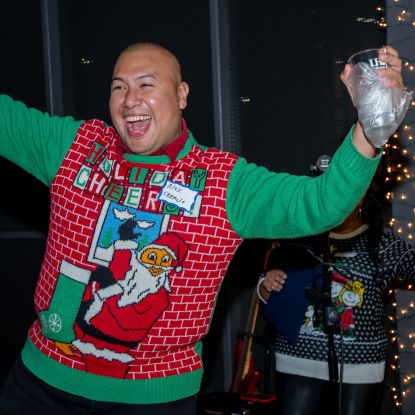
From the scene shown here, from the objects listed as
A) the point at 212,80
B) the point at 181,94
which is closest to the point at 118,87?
the point at 181,94

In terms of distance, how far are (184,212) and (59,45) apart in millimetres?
2683

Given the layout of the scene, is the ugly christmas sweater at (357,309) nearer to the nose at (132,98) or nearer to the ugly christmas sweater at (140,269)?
the ugly christmas sweater at (140,269)

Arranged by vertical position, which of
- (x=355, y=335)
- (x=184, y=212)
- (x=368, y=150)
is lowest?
(x=355, y=335)

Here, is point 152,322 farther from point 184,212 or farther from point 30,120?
point 30,120

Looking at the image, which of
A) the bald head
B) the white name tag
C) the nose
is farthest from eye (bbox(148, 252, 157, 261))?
the bald head

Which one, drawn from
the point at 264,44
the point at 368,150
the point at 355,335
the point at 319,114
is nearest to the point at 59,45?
the point at 264,44

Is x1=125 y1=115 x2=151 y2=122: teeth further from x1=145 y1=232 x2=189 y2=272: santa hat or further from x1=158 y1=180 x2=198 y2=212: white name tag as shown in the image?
x1=145 y1=232 x2=189 y2=272: santa hat

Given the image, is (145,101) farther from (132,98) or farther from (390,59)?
(390,59)

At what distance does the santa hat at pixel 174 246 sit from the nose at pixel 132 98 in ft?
1.34

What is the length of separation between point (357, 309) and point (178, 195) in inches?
47.8

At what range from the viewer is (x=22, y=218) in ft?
13.7

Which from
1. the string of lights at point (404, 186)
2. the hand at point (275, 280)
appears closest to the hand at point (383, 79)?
the hand at point (275, 280)

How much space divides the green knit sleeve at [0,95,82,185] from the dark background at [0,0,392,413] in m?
1.74

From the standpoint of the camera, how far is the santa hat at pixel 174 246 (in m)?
1.73
